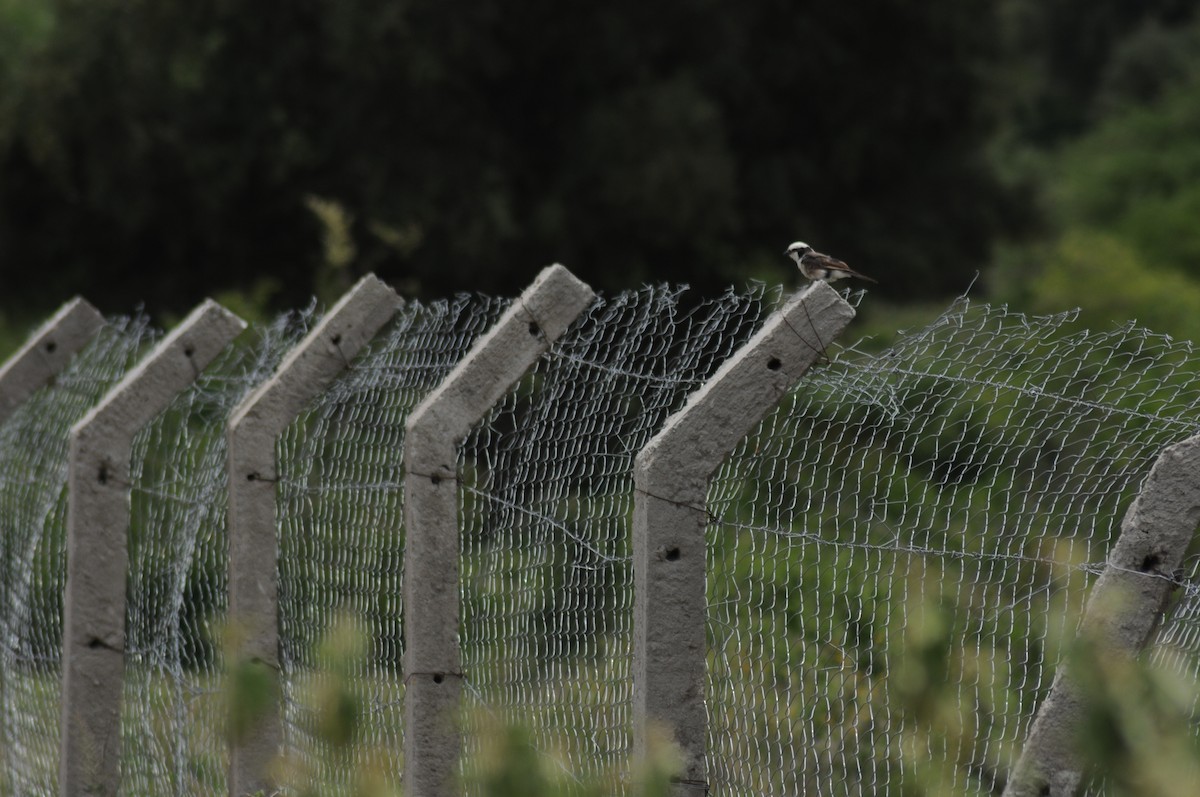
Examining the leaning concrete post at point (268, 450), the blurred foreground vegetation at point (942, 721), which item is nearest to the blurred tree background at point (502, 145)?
the leaning concrete post at point (268, 450)

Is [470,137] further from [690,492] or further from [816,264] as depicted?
[690,492]

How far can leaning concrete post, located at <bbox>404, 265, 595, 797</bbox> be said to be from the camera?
3.58m

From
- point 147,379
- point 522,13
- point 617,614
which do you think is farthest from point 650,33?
point 617,614

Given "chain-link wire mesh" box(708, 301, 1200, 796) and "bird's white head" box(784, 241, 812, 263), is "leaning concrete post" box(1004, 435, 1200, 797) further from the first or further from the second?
"bird's white head" box(784, 241, 812, 263)

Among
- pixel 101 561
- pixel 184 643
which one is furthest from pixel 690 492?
pixel 184 643

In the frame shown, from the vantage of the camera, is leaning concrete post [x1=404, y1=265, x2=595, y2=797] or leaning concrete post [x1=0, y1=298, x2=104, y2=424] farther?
leaning concrete post [x1=0, y1=298, x2=104, y2=424]

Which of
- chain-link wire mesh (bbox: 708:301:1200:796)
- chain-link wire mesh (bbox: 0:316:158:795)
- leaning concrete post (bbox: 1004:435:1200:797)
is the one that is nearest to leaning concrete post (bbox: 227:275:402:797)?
chain-link wire mesh (bbox: 708:301:1200:796)

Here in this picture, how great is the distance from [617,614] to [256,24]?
18.2m

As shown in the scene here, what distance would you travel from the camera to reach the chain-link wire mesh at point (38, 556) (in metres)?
5.91

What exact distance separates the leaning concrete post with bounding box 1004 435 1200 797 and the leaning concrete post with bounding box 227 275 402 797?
249cm

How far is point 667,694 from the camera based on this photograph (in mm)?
2828

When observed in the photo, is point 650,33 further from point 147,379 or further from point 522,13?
point 147,379

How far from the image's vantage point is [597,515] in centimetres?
356

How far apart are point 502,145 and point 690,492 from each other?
60.9 ft
